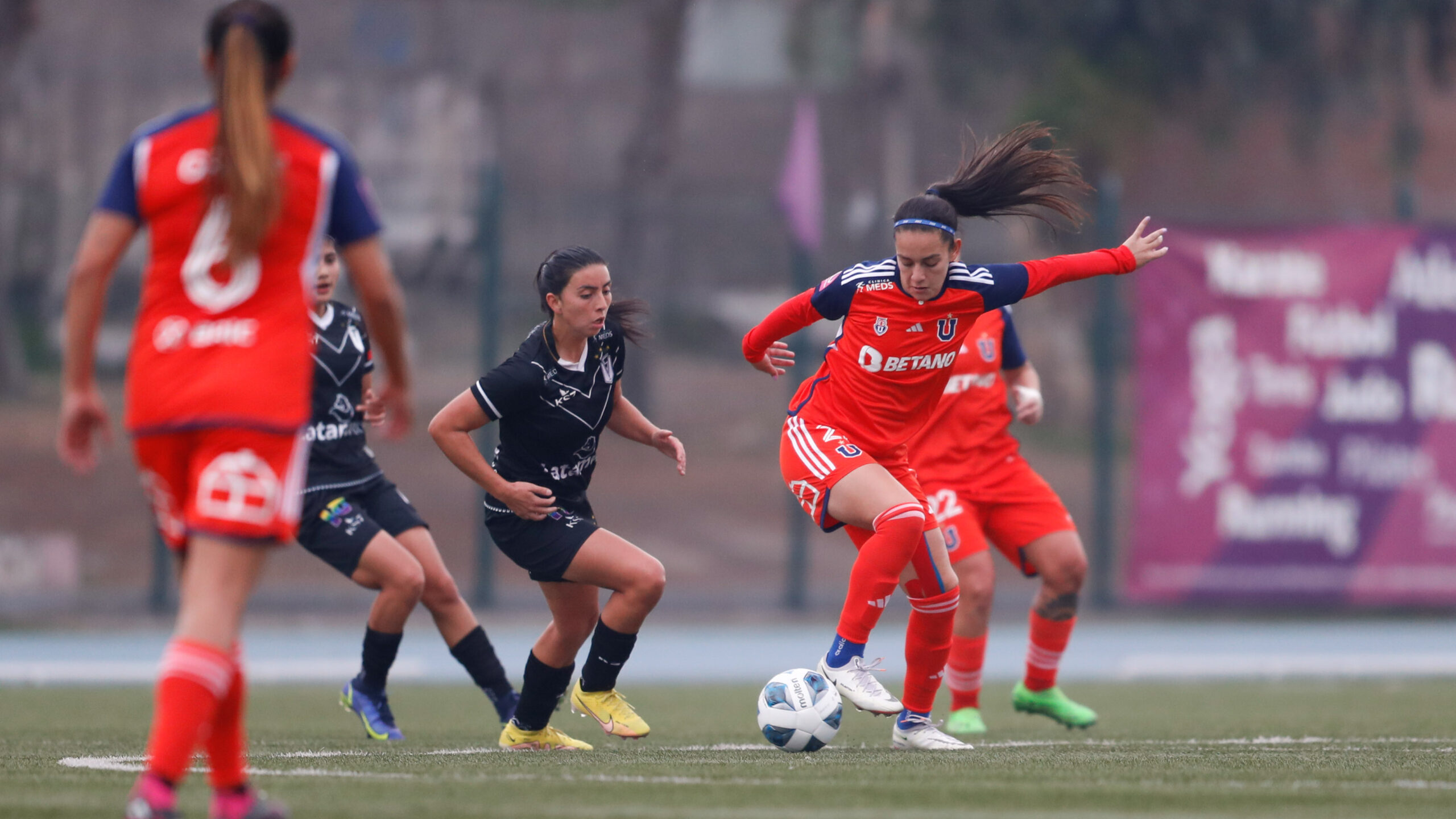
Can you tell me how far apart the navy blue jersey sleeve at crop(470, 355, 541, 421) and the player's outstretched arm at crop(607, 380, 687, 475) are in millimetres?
411

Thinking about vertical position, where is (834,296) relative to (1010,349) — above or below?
above

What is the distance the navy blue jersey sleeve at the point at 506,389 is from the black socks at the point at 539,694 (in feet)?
3.04

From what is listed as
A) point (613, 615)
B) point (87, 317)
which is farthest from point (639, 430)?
point (87, 317)

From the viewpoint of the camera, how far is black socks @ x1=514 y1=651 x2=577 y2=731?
18.2 feet

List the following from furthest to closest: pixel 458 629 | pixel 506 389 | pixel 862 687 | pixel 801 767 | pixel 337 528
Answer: pixel 458 629 → pixel 337 528 → pixel 506 389 → pixel 862 687 → pixel 801 767

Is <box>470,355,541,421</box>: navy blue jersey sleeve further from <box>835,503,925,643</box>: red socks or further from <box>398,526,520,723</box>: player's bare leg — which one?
<box>835,503,925,643</box>: red socks

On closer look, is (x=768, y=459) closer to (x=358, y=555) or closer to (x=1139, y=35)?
(x=1139, y=35)

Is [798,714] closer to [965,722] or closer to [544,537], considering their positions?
[544,537]

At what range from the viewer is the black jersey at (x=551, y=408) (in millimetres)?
5281

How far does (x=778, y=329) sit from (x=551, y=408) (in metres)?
0.85

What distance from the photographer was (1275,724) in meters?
6.54

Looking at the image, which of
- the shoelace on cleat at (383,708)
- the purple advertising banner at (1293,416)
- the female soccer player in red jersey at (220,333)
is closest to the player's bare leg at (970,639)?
the shoelace on cleat at (383,708)

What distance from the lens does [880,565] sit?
520 cm

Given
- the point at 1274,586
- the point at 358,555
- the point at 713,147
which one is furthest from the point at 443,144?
the point at 358,555
